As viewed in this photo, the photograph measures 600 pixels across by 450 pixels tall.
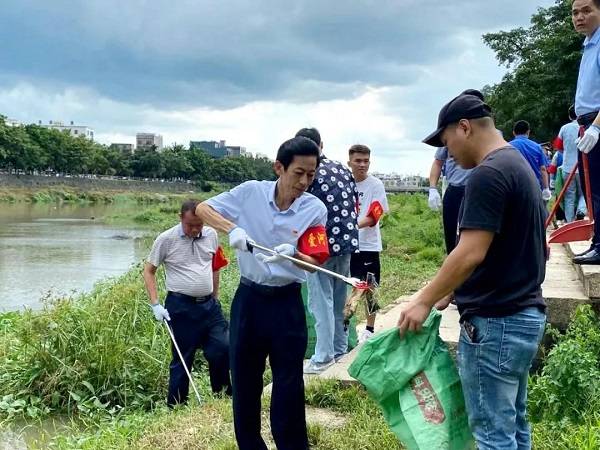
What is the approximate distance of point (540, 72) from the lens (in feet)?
86.2

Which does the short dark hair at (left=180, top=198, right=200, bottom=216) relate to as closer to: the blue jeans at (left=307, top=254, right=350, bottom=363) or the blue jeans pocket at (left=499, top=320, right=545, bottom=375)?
the blue jeans at (left=307, top=254, right=350, bottom=363)

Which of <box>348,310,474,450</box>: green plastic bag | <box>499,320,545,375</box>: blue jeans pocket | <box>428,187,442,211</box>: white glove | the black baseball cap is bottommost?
<box>348,310,474,450</box>: green plastic bag

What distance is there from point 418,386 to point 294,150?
3.85 ft

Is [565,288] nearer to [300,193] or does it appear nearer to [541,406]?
[541,406]

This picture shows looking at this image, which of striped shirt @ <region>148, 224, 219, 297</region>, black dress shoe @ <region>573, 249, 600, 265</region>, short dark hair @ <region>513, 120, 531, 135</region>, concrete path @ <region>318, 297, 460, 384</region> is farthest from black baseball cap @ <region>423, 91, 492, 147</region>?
short dark hair @ <region>513, 120, 531, 135</region>

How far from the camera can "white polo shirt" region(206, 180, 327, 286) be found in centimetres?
304

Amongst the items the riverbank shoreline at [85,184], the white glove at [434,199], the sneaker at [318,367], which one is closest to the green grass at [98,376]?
the sneaker at [318,367]

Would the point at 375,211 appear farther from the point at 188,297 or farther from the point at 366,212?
the point at 188,297

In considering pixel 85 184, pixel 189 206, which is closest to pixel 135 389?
pixel 189 206

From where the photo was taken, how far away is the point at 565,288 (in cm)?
430

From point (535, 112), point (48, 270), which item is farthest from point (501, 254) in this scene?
point (535, 112)

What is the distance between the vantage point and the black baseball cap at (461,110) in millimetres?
2318

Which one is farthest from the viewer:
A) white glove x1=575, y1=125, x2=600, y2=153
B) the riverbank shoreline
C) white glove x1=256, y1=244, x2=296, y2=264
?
the riverbank shoreline

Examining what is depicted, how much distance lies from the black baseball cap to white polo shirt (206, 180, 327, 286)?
0.88m
